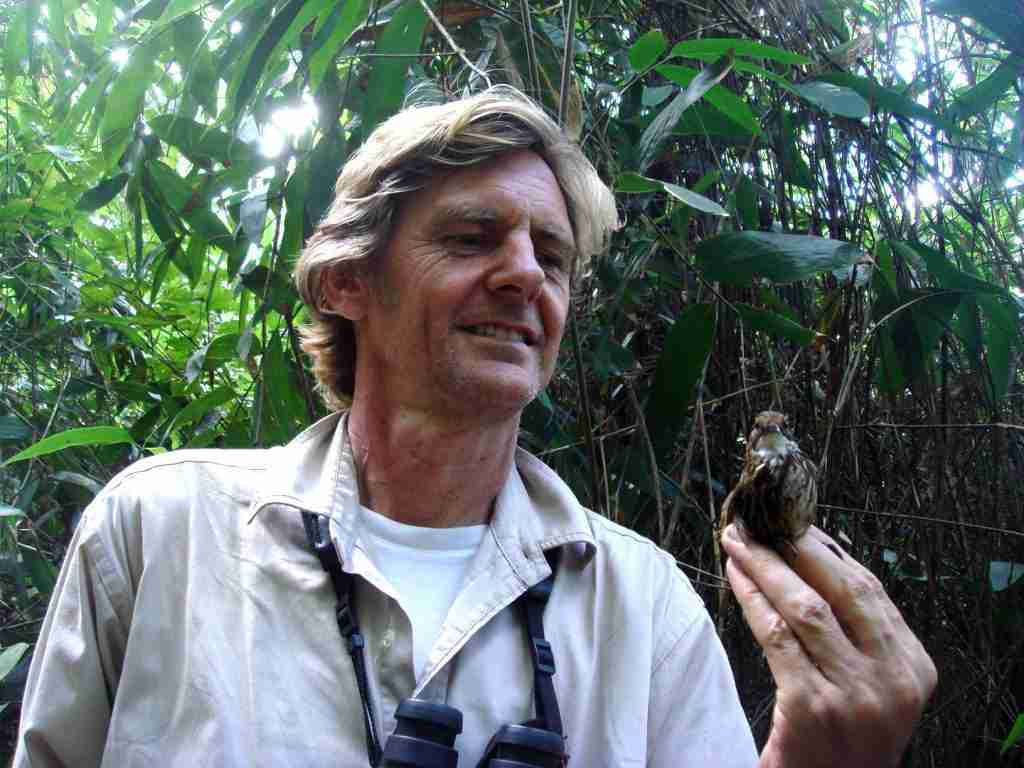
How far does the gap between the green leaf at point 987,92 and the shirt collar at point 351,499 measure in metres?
1.45

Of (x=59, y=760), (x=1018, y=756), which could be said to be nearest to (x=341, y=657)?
(x=59, y=760)

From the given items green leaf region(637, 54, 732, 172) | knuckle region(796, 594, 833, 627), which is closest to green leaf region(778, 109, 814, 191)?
green leaf region(637, 54, 732, 172)

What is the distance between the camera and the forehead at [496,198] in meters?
1.55

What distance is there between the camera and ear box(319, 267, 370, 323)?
1.66 metres

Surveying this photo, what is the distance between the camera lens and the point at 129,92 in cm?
205

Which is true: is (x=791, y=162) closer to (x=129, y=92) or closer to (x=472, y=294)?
(x=472, y=294)

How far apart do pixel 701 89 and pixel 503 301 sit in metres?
0.61

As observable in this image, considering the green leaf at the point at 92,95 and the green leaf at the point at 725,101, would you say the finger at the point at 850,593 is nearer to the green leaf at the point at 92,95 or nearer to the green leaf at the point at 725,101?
the green leaf at the point at 725,101

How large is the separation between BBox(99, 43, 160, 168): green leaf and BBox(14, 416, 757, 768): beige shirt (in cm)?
99

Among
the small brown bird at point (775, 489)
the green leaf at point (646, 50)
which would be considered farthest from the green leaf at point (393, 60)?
the small brown bird at point (775, 489)

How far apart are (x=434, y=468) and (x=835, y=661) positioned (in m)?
0.71

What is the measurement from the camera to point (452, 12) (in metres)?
2.10

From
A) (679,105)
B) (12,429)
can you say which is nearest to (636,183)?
(679,105)

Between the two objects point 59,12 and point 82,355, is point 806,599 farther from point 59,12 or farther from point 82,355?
point 82,355
